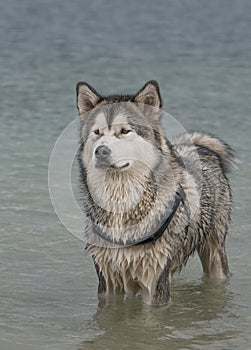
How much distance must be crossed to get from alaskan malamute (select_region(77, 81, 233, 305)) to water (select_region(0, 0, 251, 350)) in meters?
0.33

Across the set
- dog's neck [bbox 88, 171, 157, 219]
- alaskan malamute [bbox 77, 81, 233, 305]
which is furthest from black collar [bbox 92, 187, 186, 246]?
dog's neck [bbox 88, 171, 157, 219]

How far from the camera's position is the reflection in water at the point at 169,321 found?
7.03 m

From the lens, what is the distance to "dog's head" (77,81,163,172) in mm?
7191

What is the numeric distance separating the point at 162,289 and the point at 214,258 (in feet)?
3.36

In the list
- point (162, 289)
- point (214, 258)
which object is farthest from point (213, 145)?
point (162, 289)

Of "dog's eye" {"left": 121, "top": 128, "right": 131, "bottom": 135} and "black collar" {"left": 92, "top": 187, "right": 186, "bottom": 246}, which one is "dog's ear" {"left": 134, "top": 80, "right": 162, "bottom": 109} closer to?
"dog's eye" {"left": 121, "top": 128, "right": 131, "bottom": 135}

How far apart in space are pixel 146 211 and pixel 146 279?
54 cm

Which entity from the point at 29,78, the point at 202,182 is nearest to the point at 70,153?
the point at 202,182

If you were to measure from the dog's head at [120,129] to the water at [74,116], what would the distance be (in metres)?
1.22

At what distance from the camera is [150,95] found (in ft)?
24.4

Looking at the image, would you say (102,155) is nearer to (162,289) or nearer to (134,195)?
(134,195)

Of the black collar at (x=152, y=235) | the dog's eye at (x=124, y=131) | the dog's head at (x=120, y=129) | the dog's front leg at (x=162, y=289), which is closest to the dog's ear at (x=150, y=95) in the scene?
the dog's head at (x=120, y=129)

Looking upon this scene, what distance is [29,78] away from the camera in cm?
1794

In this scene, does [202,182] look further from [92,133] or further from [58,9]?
[58,9]
